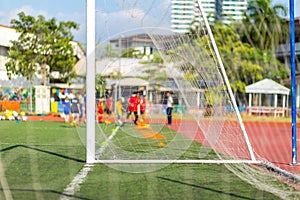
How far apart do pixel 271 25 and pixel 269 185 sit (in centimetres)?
3268

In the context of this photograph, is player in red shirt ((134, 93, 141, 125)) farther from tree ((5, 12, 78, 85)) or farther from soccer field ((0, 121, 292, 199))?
tree ((5, 12, 78, 85))

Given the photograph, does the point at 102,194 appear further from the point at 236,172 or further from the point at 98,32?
the point at 98,32

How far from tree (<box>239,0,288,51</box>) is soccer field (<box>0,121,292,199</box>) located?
30.8m

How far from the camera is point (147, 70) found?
29.3 metres

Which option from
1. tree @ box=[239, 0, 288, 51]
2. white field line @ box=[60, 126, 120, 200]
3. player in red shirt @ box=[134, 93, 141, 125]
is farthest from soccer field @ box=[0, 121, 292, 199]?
tree @ box=[239, 0, 288, 51]

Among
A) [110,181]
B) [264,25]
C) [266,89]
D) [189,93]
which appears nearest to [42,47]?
[266,89]

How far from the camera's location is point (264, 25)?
122 feet

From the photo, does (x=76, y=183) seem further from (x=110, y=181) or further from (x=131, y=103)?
(x=131, y=103)

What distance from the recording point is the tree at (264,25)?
123ft

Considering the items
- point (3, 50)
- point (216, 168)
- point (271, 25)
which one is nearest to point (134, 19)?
point (216, 168)

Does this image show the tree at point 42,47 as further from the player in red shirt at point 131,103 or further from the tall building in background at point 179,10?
the tall building in background at point 179,10

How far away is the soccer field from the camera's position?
5824 mm

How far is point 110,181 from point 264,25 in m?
32.7

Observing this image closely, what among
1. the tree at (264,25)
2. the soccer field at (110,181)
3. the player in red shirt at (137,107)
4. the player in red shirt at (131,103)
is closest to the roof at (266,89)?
the tree at (264,25)
